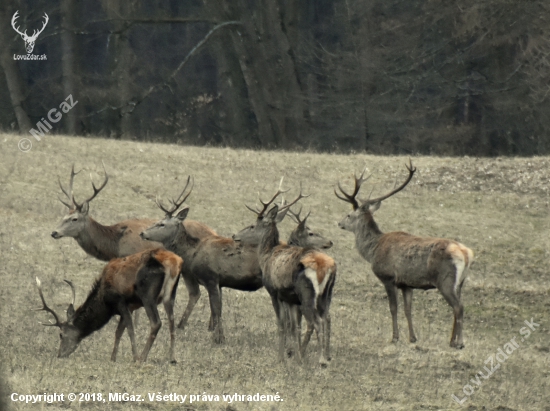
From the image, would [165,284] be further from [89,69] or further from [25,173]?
[89,69]

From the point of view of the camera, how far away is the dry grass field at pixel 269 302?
9.88 m

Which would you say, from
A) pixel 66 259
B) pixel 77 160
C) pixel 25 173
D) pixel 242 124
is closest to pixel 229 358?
pixel 66 259

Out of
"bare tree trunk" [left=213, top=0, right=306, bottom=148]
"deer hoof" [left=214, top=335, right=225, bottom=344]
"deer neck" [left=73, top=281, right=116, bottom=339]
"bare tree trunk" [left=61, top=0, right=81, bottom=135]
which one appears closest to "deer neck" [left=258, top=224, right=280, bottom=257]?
"deer hoof" [left=214, top=335, right=225, bottom=344]

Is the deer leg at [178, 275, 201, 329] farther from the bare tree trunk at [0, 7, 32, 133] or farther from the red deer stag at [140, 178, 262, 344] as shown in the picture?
the bare tree trunk at [0, 7, 32, 133]

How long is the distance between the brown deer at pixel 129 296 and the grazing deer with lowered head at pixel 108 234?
2.27 metres

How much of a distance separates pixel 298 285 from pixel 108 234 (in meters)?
3.53

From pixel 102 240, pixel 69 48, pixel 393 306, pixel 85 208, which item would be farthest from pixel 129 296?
pixel 69 48

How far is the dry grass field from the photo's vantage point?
9875mm

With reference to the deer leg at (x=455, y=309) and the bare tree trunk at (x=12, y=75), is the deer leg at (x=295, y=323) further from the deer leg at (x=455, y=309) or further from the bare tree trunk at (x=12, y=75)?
the bare tree trunk at (x=12, y=75)

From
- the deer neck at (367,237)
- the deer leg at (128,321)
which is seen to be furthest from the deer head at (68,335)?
the deer neck at (367,237)

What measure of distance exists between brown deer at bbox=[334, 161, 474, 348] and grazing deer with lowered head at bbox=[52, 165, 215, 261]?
214 cm

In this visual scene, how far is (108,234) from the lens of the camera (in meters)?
13.2

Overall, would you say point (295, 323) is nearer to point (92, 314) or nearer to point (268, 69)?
point (92, 314)

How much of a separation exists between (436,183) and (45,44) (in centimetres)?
2389
